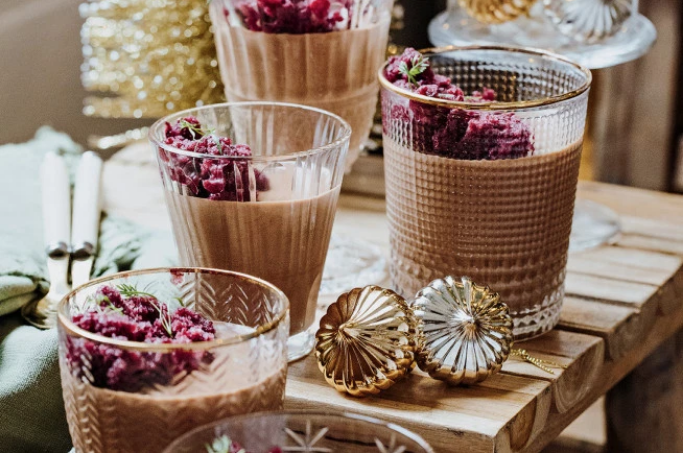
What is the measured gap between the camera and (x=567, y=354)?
34.7 inches

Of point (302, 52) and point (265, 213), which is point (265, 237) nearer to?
point (265, 213)

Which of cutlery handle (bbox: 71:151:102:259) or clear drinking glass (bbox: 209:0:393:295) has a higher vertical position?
clear drinking glass (bbox: 209:0:393:295)

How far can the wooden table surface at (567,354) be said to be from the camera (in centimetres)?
77

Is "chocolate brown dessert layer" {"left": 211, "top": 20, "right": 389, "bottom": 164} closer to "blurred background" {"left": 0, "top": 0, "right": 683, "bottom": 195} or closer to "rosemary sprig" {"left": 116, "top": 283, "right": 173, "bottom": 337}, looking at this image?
"rosemary sprig" {"left": 116, "top": 283, "right": 173, "bottom": 337}

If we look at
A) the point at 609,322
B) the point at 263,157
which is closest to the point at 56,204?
the point at 263,157

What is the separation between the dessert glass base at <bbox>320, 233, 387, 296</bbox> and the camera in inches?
40.6

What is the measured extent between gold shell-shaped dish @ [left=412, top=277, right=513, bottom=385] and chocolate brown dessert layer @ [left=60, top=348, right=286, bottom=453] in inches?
7.6

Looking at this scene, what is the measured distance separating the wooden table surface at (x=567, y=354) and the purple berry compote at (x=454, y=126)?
19 cm

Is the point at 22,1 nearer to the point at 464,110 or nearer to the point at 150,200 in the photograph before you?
the point at 150,200

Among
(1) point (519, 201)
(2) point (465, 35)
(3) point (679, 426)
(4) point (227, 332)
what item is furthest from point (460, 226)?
(3) point (679, 426)

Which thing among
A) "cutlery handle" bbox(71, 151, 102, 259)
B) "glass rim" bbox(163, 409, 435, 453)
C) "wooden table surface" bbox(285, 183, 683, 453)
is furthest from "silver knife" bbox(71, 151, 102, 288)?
"glass rim" bbox(163, 409, 435, 453)

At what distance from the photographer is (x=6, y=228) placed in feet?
3.45

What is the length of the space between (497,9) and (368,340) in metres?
A: 0.54

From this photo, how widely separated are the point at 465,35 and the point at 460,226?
442mm
